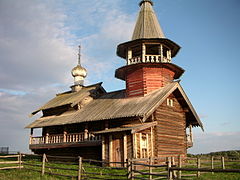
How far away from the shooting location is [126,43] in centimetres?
2528

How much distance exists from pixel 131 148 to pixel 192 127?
11275 mm

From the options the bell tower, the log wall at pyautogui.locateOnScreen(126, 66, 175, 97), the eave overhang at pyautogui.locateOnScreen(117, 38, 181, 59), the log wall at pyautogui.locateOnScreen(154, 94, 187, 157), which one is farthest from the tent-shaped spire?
the log wall at pyautogui.locateOnScreen(154, 94, 187, 157)

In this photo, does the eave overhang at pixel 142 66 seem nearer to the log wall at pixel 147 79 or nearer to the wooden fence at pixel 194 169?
the log wall at pixel 147 79

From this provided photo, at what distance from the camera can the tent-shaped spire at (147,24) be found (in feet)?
84.1

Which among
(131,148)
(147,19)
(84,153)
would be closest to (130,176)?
(131,148)

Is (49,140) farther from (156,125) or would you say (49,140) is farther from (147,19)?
(147,19)

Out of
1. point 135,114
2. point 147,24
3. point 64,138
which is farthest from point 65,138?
point 147,24

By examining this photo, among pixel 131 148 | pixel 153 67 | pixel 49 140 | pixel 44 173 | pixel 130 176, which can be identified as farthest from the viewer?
pixel 49 140

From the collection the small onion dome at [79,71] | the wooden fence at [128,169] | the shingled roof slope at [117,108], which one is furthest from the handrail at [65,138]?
the small onion dome at [79,71]

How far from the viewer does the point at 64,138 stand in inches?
974

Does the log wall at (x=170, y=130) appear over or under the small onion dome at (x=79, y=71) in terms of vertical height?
under

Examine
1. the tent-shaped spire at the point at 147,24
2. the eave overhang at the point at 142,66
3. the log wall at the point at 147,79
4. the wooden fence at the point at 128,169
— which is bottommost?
the wooden fence at the point at 128,169

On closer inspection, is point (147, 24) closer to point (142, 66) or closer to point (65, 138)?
point (142, 66)

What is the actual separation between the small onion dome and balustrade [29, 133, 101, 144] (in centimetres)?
1174
